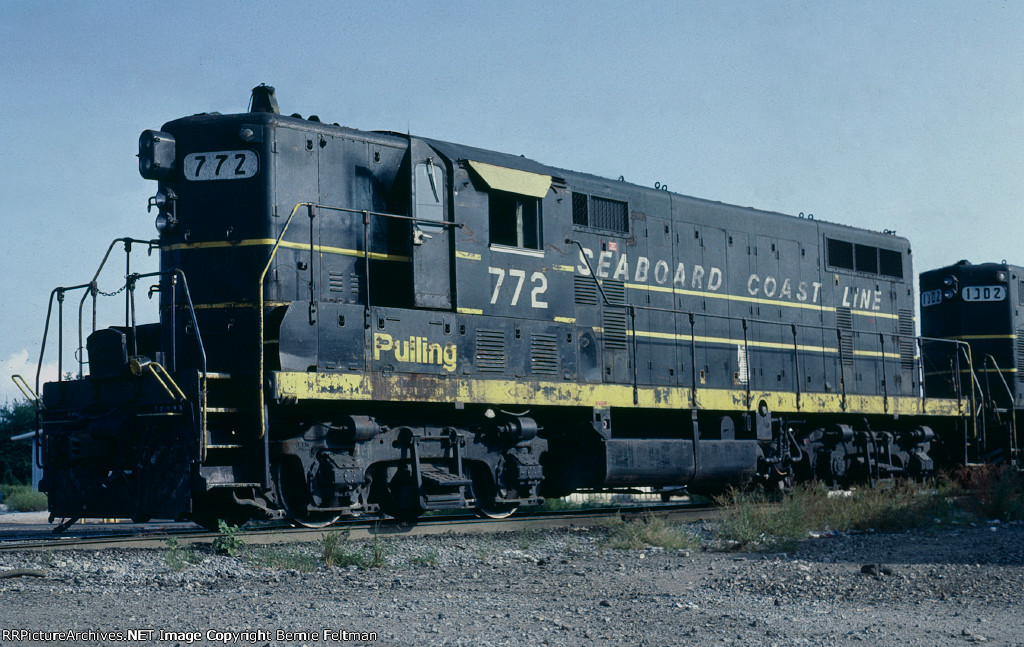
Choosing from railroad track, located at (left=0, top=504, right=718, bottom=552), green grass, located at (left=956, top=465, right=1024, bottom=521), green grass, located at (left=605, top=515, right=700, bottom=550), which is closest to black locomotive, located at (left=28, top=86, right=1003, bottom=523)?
railroad track, located at (left=0, top=504, right=718, bottom=552)

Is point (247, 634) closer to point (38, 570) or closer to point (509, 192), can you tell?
point (38, 570)

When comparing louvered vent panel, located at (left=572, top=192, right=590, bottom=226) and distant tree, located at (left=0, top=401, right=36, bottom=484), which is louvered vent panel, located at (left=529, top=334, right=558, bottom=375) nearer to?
louvered vent panel, located at (left=572, top=192, right=590, bottom=226)

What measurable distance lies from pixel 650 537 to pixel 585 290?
3.09 m

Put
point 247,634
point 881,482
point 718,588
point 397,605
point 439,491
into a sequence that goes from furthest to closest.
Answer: point 881,482
point 439,491
point 718,588
point 397,605
point 247,634

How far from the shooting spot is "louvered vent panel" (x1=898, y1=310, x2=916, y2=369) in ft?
51.0

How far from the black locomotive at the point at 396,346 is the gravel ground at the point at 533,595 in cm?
86

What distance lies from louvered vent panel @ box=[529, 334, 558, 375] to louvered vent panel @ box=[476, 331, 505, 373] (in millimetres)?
399

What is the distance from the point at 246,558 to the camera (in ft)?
26.2

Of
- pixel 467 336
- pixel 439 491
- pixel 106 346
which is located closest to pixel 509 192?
pixel 467 336

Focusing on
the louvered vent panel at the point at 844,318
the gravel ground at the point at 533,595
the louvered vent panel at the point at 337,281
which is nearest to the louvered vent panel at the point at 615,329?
the gravel ground at the point at 533,595

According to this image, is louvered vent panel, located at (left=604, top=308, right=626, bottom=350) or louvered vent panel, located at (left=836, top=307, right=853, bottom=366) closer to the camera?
louvered vent panel, located at (left=604, top=308, right=626, bottom=350)

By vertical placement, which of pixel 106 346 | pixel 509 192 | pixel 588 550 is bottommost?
pixel 588 550

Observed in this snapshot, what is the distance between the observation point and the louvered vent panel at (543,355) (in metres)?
10.6

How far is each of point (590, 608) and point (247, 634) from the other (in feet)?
6.62
